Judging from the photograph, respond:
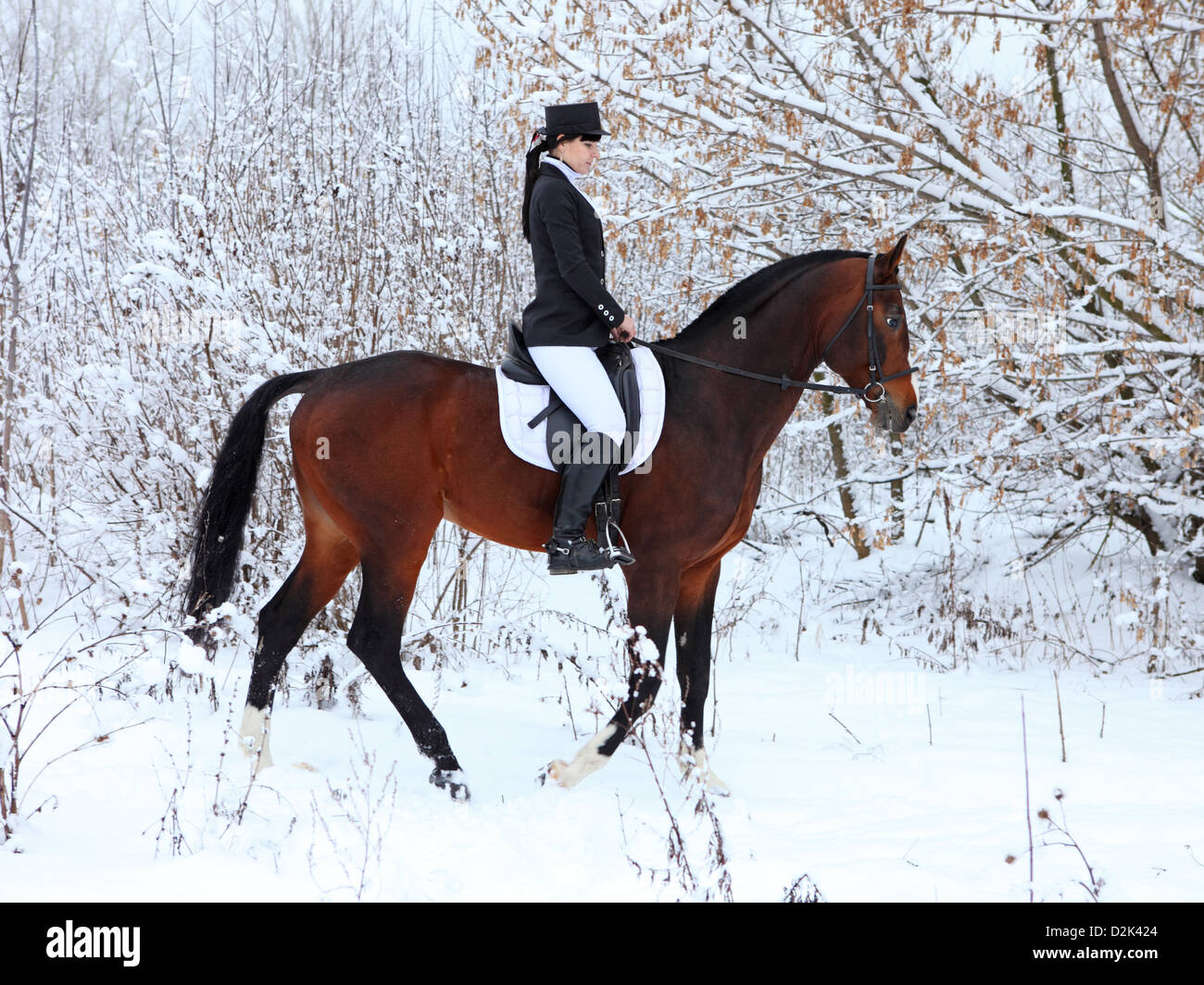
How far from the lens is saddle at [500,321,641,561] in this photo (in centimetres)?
409

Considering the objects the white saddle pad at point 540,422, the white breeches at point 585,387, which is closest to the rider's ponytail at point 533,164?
the white breeches at point 585,387

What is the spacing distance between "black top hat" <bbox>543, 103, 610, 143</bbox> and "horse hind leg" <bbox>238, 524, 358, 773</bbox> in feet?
6.58

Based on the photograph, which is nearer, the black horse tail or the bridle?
the bridle

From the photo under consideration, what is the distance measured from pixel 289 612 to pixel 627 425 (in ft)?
5.57

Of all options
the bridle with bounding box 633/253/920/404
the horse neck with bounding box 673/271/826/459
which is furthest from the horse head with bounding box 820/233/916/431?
the horse neck with bounding box 673/271/826/459

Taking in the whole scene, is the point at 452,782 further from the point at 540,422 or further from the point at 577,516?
the point at 540,422

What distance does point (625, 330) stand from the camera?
13.5 ft

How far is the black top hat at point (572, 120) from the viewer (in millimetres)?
4160

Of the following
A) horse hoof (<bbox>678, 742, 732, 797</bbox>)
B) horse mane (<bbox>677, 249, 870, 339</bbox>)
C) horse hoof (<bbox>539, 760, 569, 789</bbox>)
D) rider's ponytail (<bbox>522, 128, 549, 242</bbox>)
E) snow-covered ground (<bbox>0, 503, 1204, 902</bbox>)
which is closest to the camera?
snow-covered ground (<bbox>0, 503, 1204, 902</bbox>)

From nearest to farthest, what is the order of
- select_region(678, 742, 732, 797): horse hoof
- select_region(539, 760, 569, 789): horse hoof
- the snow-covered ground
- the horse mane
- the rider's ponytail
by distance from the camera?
1. the snow-covered ground
2. select_region(678, 742, 732, 797): horse hoof
3. select_region(539, 760, 569, 789): horse hoof
4. the rider's ponytail
5. the horse mane

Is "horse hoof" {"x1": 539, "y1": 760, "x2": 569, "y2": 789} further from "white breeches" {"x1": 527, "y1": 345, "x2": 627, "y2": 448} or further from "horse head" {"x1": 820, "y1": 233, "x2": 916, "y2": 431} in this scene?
"horse head" {"x1": 820, "y1": 233, "x2": 916, "y2": 431}

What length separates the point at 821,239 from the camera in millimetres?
7527

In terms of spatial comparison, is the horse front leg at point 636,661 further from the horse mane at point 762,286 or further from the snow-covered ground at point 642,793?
the horse mane at point 762,286

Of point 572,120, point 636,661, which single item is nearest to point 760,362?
point 572,120
